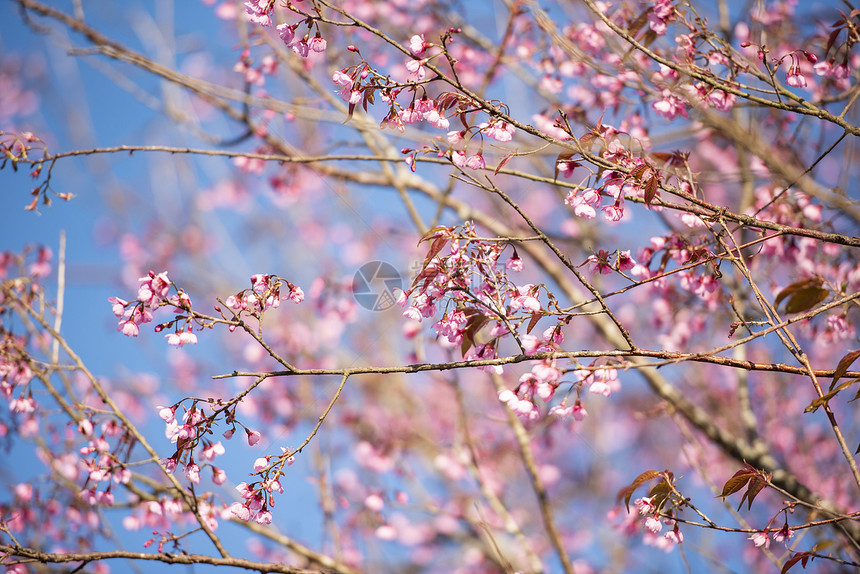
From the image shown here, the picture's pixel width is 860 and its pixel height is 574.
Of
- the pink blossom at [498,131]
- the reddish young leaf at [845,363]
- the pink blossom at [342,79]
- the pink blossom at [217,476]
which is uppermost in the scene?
the pink blossom at [342,79]

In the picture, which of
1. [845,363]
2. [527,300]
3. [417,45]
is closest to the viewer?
[845,363]

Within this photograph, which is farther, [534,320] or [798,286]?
[798,286]

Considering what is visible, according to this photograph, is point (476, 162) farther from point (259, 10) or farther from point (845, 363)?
point (845, 363)

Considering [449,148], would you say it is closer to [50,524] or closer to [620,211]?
[620,211]

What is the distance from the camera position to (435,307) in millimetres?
1642

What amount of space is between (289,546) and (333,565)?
186 mm

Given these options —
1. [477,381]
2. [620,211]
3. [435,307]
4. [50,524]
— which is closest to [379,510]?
[50,524]

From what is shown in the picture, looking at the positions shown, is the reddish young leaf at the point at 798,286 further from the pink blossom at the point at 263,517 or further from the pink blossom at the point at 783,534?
the pink blossom at the point at 263,517

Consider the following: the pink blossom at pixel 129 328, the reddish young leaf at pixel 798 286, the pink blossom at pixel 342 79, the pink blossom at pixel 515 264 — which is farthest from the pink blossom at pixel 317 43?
the reddish young leaf at pixel 798 286

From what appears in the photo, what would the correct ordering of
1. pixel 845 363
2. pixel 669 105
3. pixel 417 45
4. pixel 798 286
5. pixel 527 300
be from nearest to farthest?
pixel 845 363
pixel 527 300
pixel 417 45
pixel 798 286
pixel 669 105

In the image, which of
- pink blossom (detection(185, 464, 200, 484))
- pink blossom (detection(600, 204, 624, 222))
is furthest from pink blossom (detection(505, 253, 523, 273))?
pink blossom (detection(185, 464, 200, 484))

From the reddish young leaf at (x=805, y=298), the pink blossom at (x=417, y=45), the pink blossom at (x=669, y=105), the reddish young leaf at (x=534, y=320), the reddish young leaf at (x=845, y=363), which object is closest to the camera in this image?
the reddish young leaf at (x=845, y=363)

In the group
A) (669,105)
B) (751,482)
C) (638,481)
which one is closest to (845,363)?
(751,482)

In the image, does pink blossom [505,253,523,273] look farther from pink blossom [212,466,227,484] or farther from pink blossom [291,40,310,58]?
pink blossom [212,466,227,484]
